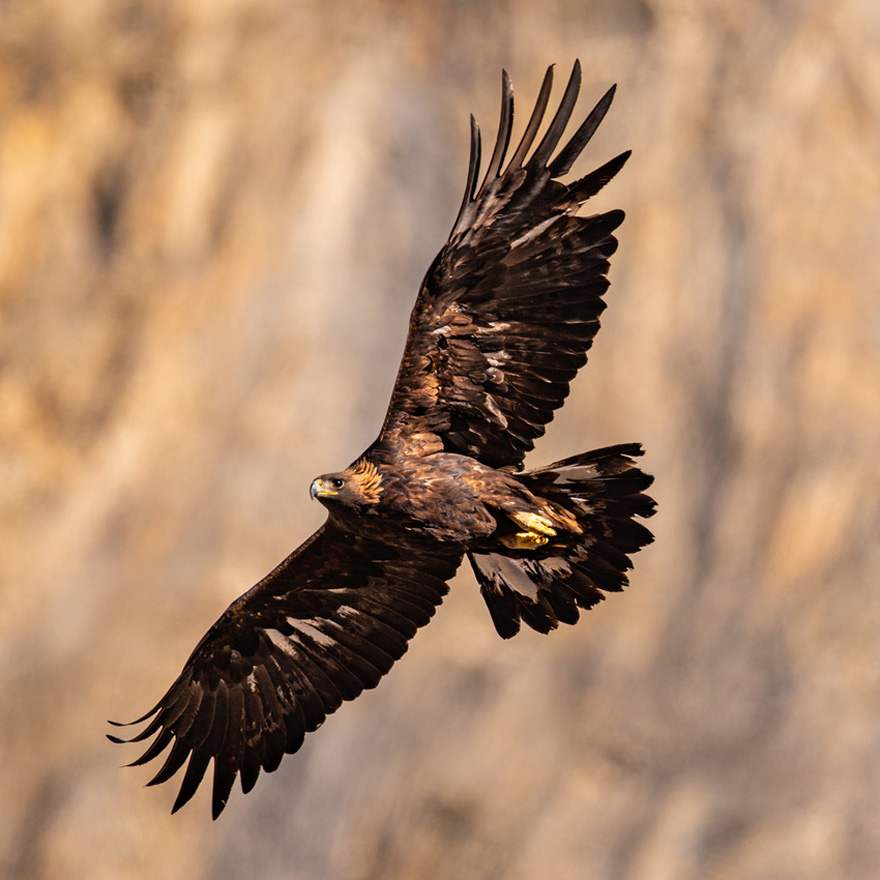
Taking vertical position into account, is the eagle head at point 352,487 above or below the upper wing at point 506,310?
below

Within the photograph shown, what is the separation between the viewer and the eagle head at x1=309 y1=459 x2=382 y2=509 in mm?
6395

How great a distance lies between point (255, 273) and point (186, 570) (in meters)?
2.41

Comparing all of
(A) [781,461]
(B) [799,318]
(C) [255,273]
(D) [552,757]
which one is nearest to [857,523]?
(A) [781,461]

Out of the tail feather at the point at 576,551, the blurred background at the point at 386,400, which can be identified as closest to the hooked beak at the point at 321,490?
the tail feather at the point at 576,551

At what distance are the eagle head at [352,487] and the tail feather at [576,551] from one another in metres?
0.62

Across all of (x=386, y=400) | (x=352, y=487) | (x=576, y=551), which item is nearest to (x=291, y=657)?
(x=352, y=487)

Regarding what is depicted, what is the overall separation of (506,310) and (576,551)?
3.42 feet

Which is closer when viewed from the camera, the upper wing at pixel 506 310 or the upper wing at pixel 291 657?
the upper wing at pixel 506 310

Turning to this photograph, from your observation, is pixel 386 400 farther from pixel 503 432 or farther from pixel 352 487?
pixel 352 487

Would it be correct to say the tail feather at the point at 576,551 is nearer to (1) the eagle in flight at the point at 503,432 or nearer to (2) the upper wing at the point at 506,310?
(1) the eagle in flight at the point at 503,432

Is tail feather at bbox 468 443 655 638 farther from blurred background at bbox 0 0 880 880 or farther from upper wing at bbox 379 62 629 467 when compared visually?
blurred background at bbox 0 0 880 880

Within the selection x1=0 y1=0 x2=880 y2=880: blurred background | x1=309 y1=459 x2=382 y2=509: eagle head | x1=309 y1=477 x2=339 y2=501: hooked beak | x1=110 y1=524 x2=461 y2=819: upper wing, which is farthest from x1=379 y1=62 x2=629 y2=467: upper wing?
x1=0 y1=0 x2=880 y2=880: blurred background

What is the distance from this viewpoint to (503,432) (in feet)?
22.0

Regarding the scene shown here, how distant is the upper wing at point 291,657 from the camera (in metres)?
7.25
